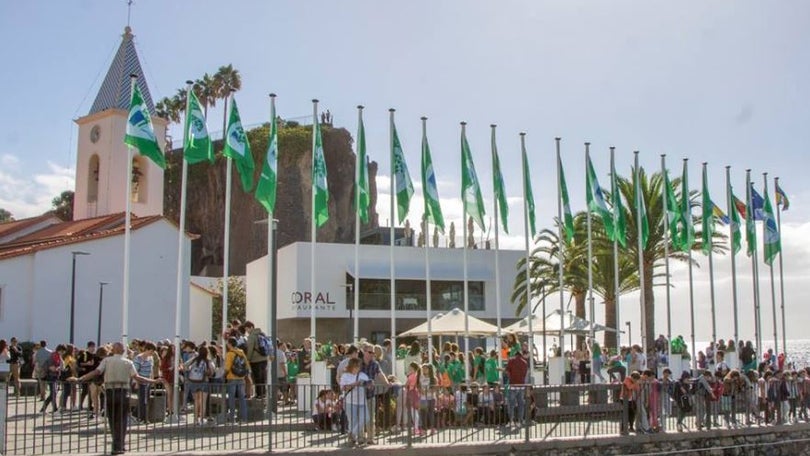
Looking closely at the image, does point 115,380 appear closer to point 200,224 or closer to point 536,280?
point 536,280

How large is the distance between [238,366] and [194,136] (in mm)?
5494

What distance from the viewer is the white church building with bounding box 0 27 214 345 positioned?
32500mm

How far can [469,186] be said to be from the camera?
80.5 feet

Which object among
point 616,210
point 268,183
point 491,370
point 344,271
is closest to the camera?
point 491,370

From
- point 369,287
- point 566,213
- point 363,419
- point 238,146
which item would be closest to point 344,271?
point 369,287

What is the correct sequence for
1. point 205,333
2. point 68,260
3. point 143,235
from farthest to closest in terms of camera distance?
point 205,333
point 143,235
point 68,260

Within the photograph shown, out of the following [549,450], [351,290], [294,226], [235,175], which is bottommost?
[549,450]

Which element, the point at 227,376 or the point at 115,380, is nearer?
the point at 115,380

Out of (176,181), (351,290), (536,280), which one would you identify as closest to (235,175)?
(176,181)

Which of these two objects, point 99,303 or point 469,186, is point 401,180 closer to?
point 469,186

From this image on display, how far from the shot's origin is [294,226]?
235 feet

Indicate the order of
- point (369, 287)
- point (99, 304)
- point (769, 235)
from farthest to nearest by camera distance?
point (369, 287) → point (99, 304) → point (769, 235)

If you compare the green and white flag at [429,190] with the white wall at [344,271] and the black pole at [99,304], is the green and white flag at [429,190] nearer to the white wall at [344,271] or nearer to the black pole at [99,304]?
the black pole at [99,304]

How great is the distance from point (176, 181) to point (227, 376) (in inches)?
2312
